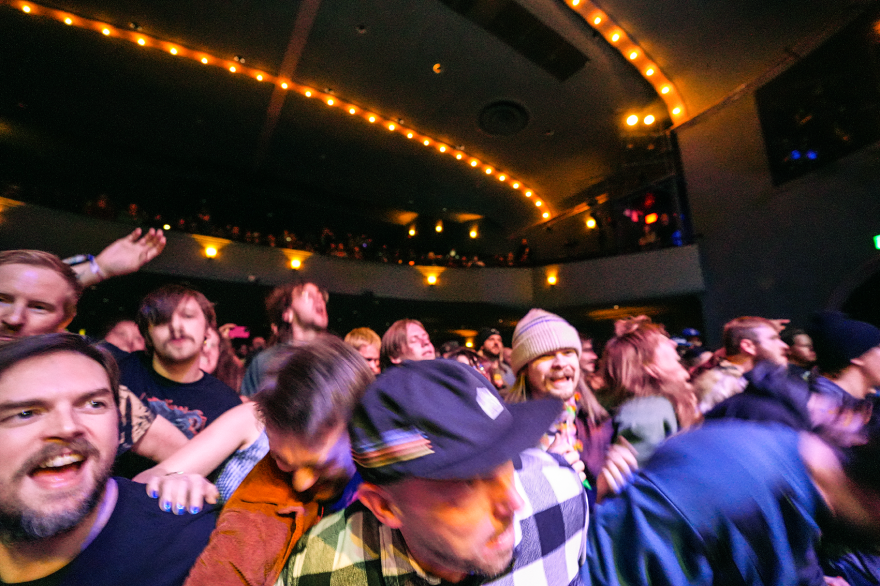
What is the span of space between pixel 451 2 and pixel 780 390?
23.9 ft

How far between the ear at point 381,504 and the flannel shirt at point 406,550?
5cm

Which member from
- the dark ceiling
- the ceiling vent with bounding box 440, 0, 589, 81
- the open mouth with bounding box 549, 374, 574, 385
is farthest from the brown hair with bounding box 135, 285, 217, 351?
the ceiling vent with bounding box 440, 0, 589, 81

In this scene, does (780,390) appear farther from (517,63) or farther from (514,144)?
(514,144)

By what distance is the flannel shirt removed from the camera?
2.46 feet

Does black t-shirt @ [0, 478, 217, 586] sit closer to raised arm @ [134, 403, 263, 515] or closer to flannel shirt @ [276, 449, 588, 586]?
raised arm @ [134, 403, 263, 515]

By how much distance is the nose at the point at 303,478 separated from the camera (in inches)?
36.9

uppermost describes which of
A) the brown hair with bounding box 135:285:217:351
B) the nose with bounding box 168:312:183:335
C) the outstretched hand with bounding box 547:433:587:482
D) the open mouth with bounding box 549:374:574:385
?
the brown hair with bounding box 135:285:217:351

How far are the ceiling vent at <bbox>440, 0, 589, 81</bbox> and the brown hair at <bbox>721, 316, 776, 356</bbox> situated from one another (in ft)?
20.6

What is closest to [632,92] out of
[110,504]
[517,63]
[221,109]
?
[517,63]

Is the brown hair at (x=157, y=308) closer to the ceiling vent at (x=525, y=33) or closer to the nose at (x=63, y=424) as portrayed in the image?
the nose at (x=63, y=424)

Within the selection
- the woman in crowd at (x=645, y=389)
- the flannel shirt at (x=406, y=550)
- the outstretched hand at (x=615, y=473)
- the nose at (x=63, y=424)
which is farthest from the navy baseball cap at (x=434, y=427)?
the woman in crowd at (x=645, y=389)

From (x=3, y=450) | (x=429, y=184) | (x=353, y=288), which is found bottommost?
(x=3, y=450)

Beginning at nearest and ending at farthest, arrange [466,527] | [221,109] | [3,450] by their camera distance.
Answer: [466,527], [3,450], [221,109]

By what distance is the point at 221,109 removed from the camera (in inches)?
332
